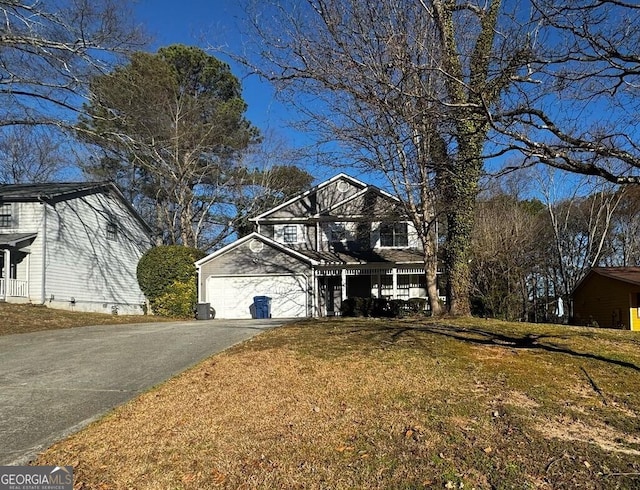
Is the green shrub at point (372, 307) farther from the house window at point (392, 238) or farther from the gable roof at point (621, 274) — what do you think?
the gable roof at point (621, 274)

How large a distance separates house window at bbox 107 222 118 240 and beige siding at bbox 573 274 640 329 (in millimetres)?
22462

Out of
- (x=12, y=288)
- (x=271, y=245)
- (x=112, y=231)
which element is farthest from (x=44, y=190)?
(x=271, y=245)

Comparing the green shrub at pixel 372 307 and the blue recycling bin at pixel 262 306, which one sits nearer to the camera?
the green shrub at pixel 372 307

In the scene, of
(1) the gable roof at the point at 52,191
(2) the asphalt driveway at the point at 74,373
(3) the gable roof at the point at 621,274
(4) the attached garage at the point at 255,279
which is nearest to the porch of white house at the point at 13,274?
(1) the gable roof at the point at 52,191

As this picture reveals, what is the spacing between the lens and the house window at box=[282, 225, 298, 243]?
24938 mm

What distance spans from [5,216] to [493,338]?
69.8ft

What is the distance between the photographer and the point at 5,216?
22328 millimetres

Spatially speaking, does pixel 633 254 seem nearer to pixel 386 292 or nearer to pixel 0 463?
pixel 386 292

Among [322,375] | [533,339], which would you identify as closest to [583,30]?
[322,375]

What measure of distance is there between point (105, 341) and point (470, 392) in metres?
7.73

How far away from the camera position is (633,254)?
3108 cm

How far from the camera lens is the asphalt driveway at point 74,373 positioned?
16.8 ft

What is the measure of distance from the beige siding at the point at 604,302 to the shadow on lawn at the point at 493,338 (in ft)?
47.5

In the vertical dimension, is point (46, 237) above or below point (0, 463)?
above
